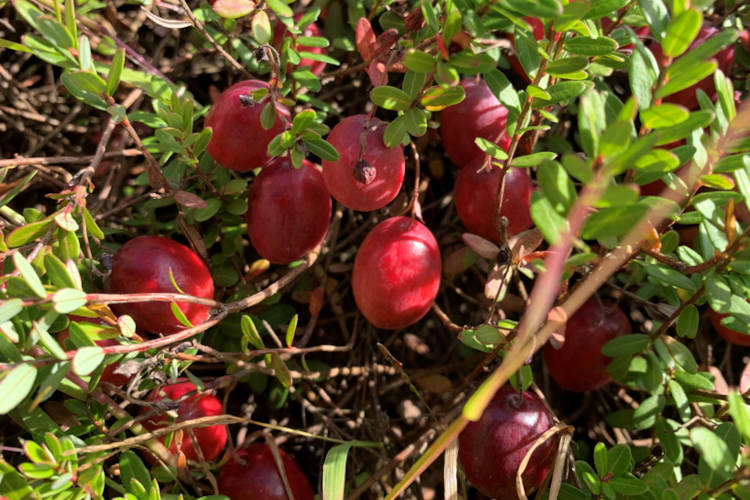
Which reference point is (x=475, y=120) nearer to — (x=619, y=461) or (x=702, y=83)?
(x=702, y=83)

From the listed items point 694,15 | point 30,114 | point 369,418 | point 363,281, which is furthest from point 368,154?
point 30,114

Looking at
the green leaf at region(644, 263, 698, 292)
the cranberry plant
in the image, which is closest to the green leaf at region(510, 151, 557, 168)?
the cranberry plant

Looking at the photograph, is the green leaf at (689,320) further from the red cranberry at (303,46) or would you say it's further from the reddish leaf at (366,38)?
the red cranberry at (303,46)

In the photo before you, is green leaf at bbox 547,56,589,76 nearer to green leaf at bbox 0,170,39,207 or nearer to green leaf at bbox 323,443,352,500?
green leaf at bbox 323,443,352,500

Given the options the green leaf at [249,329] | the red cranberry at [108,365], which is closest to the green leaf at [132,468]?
the red cranberry at [108,365]

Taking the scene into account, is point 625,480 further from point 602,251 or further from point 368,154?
point 368,154

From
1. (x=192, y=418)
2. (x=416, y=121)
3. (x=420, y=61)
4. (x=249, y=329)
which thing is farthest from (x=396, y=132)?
(x=192, y=418)
